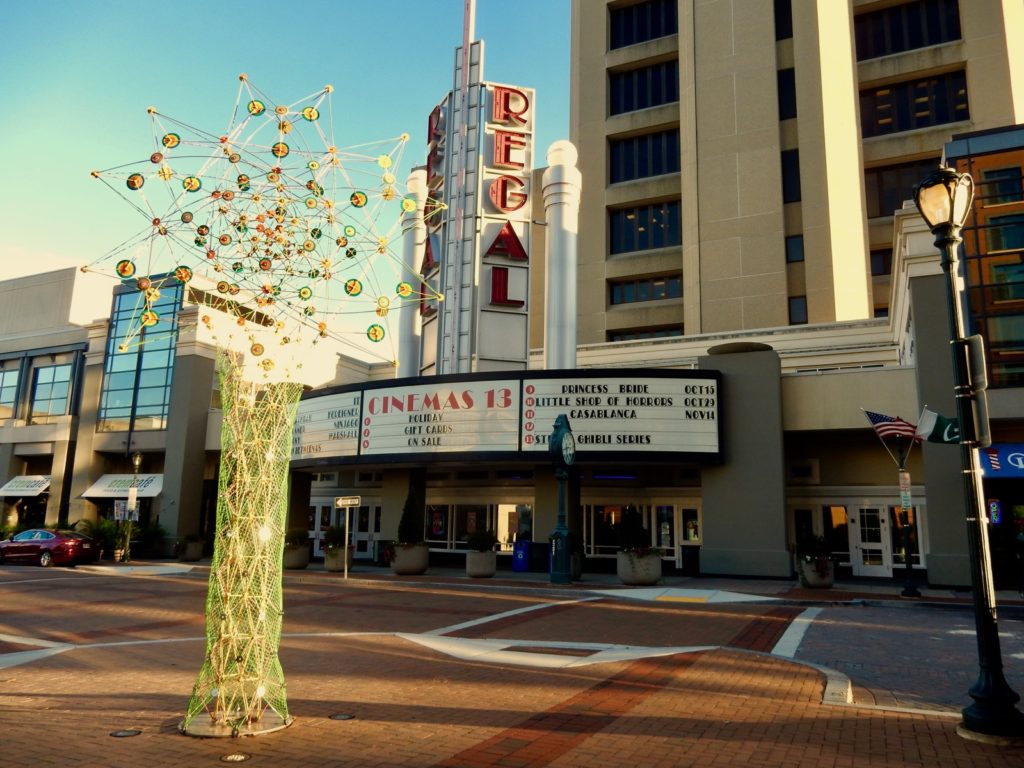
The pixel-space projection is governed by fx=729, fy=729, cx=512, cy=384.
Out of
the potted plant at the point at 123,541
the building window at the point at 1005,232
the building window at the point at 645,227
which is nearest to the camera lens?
the building window at the point at 1005,232

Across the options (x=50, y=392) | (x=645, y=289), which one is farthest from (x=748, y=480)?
(x=50, y=392)

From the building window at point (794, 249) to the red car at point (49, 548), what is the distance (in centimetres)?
3494

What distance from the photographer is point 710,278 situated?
38.3m

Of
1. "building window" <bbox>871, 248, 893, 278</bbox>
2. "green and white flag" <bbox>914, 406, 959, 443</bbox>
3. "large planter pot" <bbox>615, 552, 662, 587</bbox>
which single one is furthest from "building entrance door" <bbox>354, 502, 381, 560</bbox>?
"building window" <bbox>871, 248, 893, 278</bbox>

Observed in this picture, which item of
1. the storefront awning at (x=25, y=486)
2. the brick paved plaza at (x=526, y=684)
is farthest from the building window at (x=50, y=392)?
the brick paved plaza at (x=526, y=684)

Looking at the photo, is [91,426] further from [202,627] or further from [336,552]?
[202,627]

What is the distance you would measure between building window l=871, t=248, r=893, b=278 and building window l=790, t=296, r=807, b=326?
4.75m

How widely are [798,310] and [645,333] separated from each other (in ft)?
27.9

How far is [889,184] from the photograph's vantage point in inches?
1523

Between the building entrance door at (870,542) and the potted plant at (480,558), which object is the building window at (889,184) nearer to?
the building entrance door at (870,542)

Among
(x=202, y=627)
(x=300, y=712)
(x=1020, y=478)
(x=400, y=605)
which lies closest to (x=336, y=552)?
(x=400, y=605)

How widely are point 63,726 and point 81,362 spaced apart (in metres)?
39.9

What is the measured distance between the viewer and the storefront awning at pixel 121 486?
37.2 metres

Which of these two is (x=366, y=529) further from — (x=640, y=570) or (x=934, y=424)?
(x=934, y=424)
